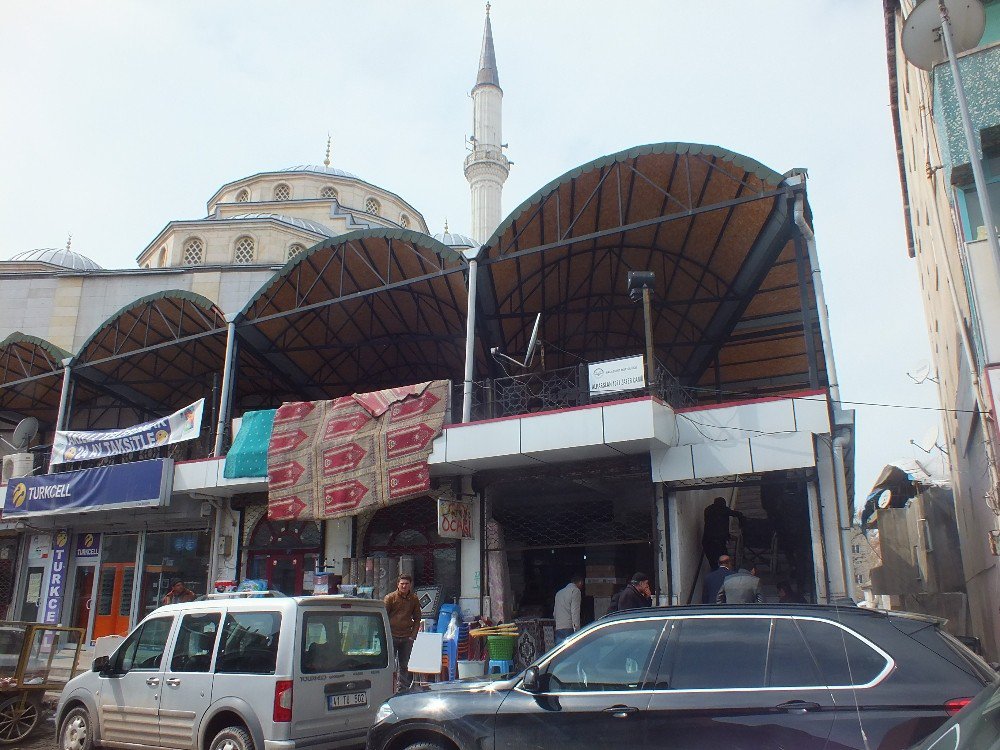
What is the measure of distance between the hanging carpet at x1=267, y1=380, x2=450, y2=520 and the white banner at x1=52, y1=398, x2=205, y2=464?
2837 millimetres

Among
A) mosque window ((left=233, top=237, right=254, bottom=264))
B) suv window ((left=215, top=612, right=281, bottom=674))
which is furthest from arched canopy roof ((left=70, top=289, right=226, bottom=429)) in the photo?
suv window ((left=215, top=612, right=281, bottom=674))

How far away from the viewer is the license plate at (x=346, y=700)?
23.2ft

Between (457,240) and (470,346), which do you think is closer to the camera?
(470,346)

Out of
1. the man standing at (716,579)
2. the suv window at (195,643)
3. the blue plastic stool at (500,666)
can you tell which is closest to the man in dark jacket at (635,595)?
the man standing at (716,579)

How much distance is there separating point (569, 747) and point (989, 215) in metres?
7.41

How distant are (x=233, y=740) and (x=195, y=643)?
1127 millimetres

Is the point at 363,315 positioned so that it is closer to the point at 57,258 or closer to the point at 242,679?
the point at 242,679

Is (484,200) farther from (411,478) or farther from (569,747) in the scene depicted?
(569,747)

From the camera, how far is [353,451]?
13586 mm

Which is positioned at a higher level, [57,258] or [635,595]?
[57,258]

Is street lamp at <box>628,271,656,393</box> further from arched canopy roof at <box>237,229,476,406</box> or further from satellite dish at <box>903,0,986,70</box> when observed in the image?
satellite dish at <box>903,0,986,70</box>

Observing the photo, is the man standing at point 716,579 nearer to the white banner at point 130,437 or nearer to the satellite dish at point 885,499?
the white banner at point 130,437

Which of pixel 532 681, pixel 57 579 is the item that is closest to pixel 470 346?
pixel 532 681

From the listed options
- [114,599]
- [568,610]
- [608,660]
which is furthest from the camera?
[114,599]
